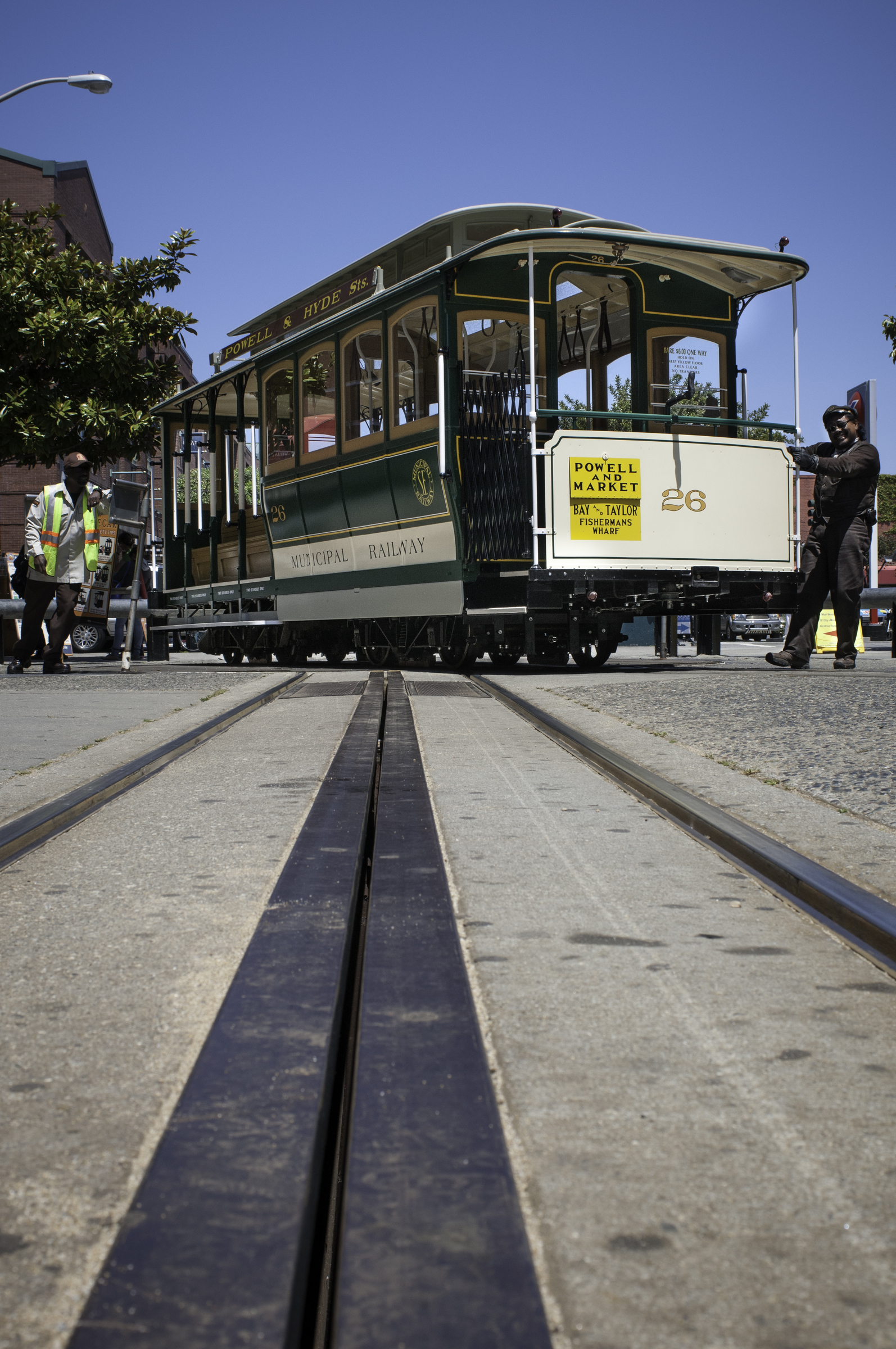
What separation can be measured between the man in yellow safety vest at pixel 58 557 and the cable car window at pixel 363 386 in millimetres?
2729

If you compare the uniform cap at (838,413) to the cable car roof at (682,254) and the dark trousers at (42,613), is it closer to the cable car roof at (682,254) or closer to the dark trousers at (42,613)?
the cable car roof at (682,254)

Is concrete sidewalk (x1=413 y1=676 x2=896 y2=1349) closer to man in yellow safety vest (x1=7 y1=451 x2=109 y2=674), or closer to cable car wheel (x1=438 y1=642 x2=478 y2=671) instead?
cable car wheel (x1=438 y1=642 x2=478 y2=671)

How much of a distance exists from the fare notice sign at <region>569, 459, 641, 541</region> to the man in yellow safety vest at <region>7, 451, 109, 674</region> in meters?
4.92

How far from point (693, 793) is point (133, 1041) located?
2.69 m

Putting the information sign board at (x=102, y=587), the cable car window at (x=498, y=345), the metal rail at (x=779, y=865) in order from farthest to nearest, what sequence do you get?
the information sign board at (x=102, y=587), the cable car window at (x=498, y=345), the metal rail at (x=779, y=865)

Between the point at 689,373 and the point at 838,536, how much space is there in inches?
90.2

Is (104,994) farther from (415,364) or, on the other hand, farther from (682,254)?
(682,254)

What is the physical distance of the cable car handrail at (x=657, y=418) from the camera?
1065 cm

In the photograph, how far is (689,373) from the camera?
12055mm

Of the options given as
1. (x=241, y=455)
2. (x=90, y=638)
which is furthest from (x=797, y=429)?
(x=90, y=638)

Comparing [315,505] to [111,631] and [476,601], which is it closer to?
[476,601]

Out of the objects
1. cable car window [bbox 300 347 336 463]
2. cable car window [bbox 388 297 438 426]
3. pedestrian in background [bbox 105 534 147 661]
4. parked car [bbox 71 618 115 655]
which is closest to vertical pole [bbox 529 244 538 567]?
cable car window [bbox 388 297 438 426]

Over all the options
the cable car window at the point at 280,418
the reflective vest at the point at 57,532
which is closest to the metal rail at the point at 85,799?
the reflective vest at the point at 57,532

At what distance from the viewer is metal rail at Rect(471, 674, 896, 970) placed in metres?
2.46
